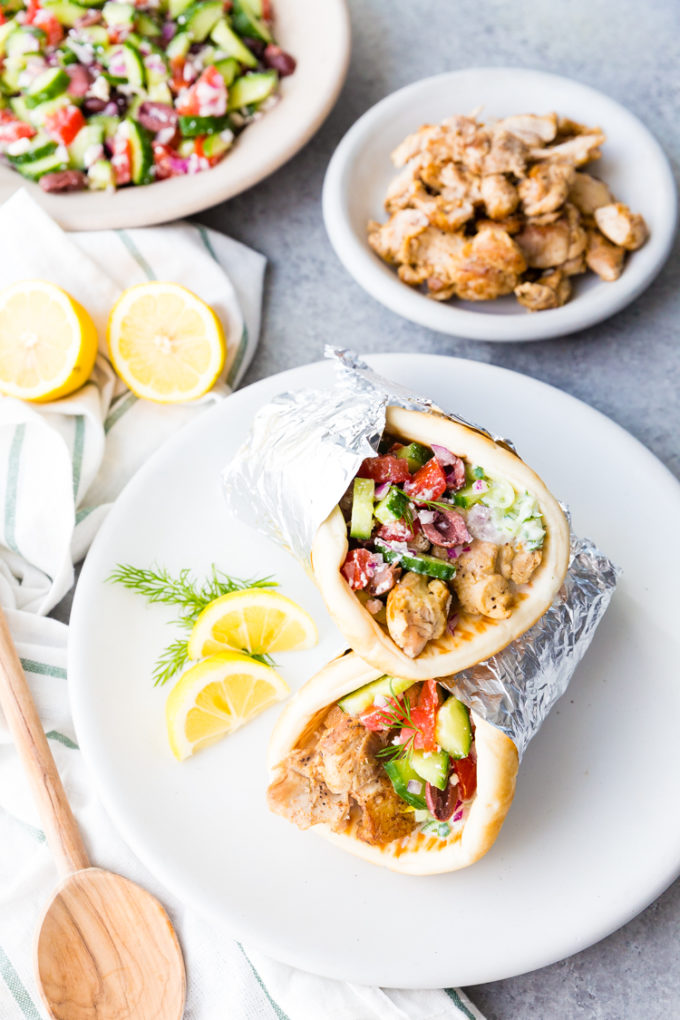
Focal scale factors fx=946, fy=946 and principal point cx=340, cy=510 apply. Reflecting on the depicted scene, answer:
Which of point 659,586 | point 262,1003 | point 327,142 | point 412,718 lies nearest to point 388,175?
point 327,142

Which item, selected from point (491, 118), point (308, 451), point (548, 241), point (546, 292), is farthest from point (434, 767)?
point (491, 118)

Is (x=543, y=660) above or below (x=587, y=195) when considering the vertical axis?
below

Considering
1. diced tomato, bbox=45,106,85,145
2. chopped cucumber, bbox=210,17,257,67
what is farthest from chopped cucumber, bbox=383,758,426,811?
chopped cucumber, bbox=210,17,257,67

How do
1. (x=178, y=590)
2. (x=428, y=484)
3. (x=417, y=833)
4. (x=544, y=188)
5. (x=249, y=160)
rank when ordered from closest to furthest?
(x=428, y=484)
(x=417, y=833)
(x=178, y=590)
(x=544, y=188)
(x=249, y=160)

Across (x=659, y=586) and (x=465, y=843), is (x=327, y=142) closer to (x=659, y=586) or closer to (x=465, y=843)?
(x=659, y=586)

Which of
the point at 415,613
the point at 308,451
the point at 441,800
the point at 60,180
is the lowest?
the point at 441,800

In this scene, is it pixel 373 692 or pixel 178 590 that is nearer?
pixel 373 692

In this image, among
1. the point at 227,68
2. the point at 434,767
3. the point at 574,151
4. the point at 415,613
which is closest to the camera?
the point at 415,613

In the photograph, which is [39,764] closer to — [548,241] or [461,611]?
[461,611]
